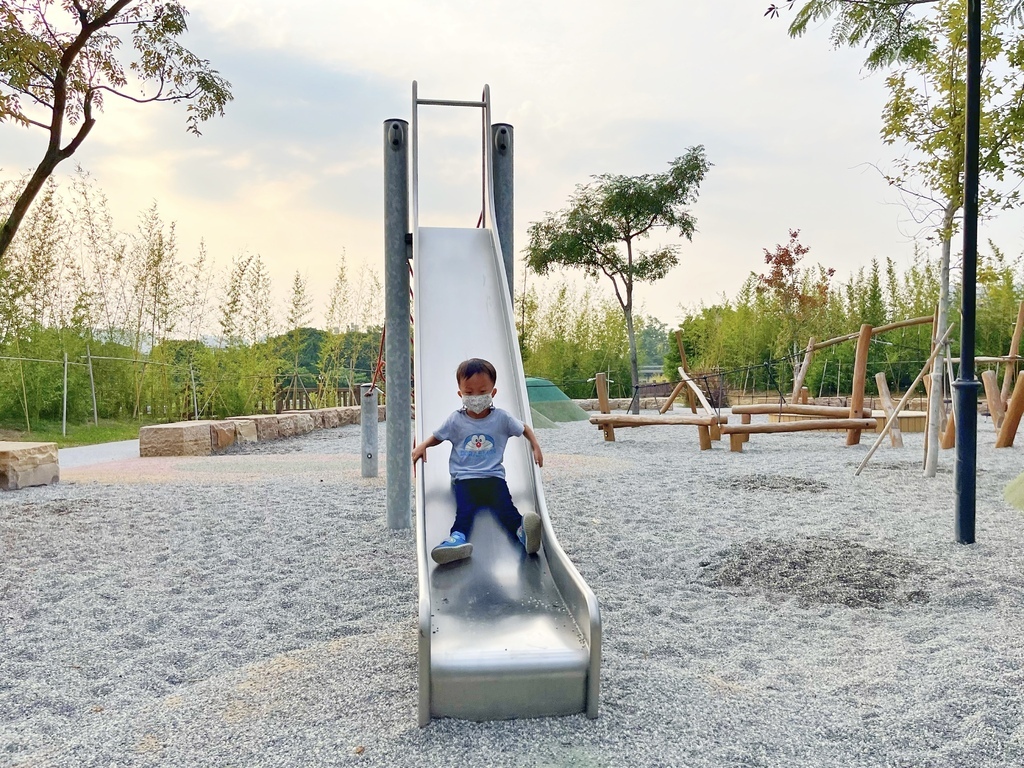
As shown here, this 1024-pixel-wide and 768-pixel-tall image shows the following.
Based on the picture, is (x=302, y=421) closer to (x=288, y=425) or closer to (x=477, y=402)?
(x=288, y=425)

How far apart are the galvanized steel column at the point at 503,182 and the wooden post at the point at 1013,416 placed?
6409mm

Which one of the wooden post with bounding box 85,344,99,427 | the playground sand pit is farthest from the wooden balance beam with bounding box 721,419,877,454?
the wooden post with bounding box 85,344,99,427

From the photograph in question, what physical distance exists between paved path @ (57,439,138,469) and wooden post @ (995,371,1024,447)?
31.8 feet

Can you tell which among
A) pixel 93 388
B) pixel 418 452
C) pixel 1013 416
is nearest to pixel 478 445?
pixel 418 452

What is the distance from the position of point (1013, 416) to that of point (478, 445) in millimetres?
7841

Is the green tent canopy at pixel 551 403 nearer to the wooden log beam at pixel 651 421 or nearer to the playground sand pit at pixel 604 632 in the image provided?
the wooden log beam at pixel 651 421

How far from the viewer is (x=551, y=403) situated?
15.5m

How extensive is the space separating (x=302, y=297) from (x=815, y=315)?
40.2 feet

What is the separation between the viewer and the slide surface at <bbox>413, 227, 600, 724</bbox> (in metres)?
2.36

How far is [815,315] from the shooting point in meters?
19.9

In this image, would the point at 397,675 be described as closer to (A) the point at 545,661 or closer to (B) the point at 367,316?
(A) the point at 545,661

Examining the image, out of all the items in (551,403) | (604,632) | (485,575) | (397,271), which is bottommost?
(604,632)

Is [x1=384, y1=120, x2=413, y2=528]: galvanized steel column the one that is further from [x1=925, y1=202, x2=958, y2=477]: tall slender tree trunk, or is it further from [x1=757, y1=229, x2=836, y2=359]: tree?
[x1=757, y1=229, x2=836, y2=359]: tree

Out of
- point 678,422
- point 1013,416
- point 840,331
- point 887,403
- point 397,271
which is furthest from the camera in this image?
point 840,331
